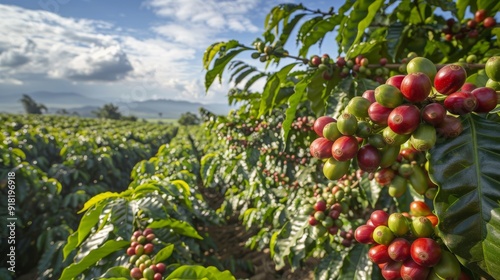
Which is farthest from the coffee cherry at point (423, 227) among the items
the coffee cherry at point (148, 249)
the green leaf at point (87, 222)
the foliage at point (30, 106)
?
the foliage at point (30, 106)

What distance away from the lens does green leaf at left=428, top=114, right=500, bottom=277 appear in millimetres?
717

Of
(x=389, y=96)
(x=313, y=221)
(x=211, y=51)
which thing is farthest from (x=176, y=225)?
(x=389, y=96)

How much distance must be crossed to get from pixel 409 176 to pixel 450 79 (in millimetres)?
493

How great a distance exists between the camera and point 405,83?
77 centimetres

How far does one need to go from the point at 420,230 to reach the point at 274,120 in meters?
3.04

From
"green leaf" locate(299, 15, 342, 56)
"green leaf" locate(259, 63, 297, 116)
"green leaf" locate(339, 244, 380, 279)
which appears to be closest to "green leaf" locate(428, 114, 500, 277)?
"green leaf" locate(339, 244, 380, 279)

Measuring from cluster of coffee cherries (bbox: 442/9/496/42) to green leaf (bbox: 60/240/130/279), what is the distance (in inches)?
107

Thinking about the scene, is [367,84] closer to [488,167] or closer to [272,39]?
[488,167]

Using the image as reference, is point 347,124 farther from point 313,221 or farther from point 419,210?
point 313,221

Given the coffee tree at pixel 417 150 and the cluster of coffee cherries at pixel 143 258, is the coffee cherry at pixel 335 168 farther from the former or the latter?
the cluster of coffee cherries at pixel 143 258

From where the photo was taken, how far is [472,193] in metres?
0.74

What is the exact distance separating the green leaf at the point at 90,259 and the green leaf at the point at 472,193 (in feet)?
5.64

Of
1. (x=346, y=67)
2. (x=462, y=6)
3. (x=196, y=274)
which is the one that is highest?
(x=462, y=6)

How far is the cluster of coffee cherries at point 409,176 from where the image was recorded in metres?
1.12
